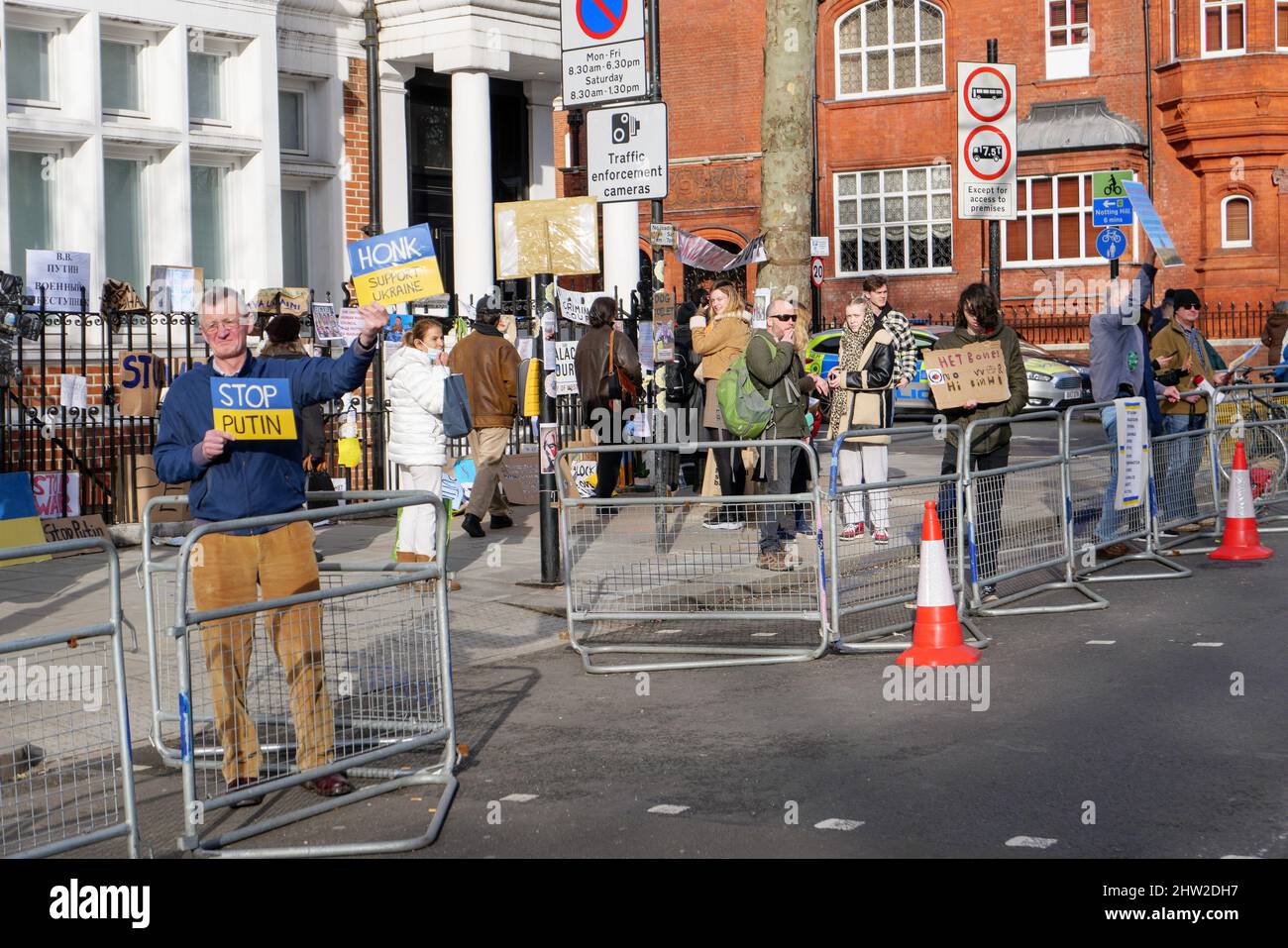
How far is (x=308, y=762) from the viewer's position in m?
6.47

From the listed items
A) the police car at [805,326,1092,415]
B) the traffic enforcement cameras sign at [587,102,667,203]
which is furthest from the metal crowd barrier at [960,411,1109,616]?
the police car at [805,326,1092,415]

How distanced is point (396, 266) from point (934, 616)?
14.9 ft

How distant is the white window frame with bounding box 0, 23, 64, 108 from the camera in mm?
14320

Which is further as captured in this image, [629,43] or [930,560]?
[629,43]

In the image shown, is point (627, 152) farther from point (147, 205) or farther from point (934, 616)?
point (147, 205)

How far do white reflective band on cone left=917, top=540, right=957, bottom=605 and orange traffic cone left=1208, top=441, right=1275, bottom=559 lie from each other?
14.8 feet

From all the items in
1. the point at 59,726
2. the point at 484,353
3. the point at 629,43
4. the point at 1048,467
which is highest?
the point at 629,43

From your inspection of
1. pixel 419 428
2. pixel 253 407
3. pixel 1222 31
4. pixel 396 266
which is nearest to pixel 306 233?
pixel 419 428

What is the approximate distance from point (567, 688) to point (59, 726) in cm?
299

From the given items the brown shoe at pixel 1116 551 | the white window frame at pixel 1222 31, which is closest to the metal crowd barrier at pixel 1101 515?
the brown shoe at pixel 1116 551

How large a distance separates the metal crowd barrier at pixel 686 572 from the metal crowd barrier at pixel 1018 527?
1309 millimetres

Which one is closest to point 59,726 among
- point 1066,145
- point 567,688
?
point 567,688

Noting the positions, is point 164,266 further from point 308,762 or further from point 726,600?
point 308,762
